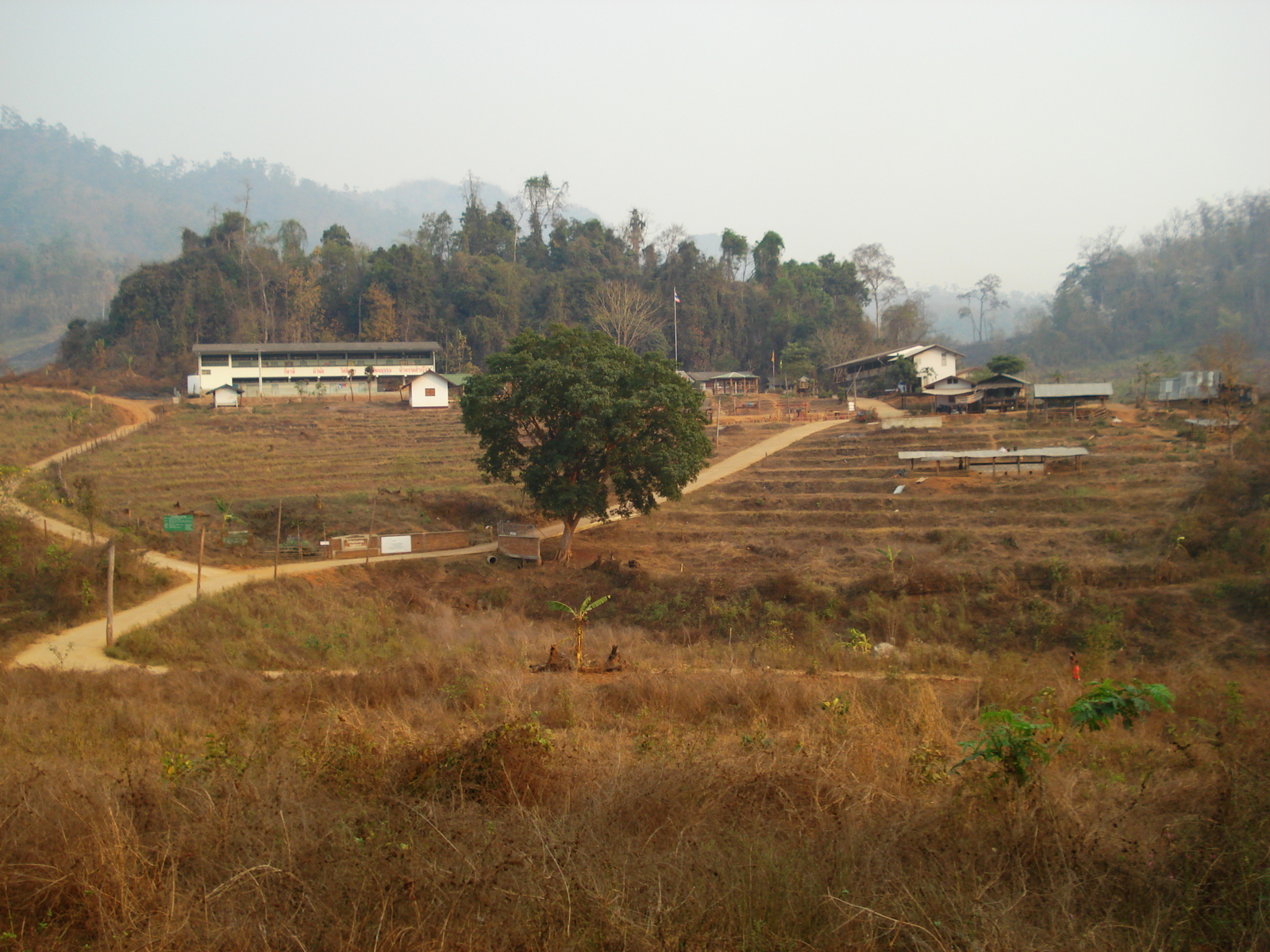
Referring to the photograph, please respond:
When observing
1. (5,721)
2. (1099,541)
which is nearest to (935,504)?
(1099,541)

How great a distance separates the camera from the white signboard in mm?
26203

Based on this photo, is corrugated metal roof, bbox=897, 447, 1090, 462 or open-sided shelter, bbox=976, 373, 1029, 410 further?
open-sided shelter, bbox=976, 373, 1029, 410

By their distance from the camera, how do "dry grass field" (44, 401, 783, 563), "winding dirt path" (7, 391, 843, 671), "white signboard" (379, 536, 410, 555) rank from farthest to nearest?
"dry grass field" (44, 401, 783, 563)
"white signboard" (379, 536, 410, 555)
"winding dirt path" (7, 391, 843, 671)

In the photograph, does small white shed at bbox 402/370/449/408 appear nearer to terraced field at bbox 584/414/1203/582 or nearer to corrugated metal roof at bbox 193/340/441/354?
corrugated metal roof at bbox 193/340/441/354

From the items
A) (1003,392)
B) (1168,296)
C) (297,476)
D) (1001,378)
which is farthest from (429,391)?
(1168,296)

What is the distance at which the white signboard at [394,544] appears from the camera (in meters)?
26.2

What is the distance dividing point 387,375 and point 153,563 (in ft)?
151

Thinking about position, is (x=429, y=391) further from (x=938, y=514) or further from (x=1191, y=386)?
(x=1191, y=386)

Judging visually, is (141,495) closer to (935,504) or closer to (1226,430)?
(935,504)

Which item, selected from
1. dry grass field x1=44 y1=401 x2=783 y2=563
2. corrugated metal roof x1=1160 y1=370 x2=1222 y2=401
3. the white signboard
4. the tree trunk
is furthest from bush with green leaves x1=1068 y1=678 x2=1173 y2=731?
corrugated metal roof x1=1160 y1=370 x2=1222 y2=401

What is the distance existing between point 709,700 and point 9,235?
241 meters

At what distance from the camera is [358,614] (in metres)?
18.8

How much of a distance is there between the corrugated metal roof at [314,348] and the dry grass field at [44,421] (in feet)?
36.8

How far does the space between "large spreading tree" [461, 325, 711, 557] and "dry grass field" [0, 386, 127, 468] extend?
24708 millimetres
